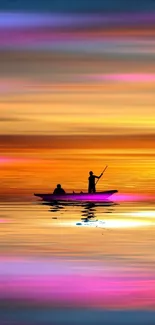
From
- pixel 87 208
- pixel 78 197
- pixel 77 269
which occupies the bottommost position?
pixel 77 269

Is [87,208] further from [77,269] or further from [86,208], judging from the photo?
[77,269]

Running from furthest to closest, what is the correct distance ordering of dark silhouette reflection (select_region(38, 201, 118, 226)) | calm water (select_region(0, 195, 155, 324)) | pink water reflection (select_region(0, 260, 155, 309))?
dark silhouette reflection (select_region(38, 201, 118, 226)) → pink water reflection (select_region(0, 260, 155, 309)) → calm water (select_region(0, 195, 155, 324))

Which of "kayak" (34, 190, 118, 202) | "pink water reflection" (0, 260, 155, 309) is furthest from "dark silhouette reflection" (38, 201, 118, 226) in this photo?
"pink water reflection" (0, 260, 155, 309)

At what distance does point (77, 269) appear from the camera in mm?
21812

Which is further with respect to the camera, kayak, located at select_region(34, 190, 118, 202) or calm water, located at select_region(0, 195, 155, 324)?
kayak, located at select_region(34, 190, 118, 202)

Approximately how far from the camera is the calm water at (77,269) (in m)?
17.6

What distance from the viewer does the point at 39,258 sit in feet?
77.4

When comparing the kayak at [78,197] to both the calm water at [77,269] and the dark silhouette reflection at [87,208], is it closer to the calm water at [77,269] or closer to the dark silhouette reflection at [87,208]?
the dark silhouette reflection at [87,208]

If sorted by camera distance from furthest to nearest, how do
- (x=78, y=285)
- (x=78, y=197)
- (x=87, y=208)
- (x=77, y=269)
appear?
(x=78, y=197), (x=87, y=208), (x=77, y=269), (x=78, y=285)

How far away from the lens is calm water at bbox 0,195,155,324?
17.6 meters

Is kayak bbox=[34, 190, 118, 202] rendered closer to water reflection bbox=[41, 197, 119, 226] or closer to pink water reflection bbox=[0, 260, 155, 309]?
water reflection bbox=[41, 197, 119, 226]

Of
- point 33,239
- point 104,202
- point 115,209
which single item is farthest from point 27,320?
point 104,202

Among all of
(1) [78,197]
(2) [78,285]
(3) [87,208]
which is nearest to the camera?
(2) [78,285]

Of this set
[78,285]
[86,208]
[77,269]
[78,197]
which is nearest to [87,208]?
[86,208]
